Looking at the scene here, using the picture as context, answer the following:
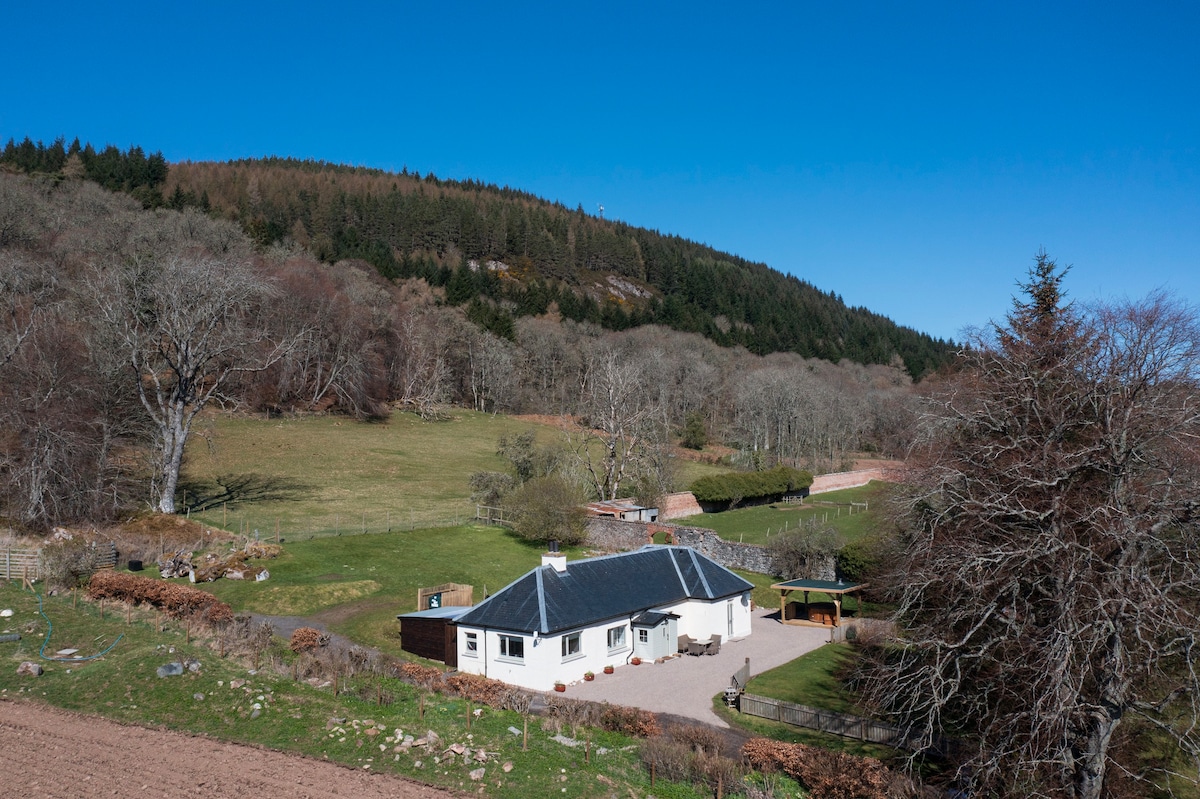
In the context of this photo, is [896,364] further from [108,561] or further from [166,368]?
[108,561]

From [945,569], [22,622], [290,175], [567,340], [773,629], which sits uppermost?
[290,175]

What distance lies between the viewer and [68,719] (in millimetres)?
16500

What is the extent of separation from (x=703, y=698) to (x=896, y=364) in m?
120

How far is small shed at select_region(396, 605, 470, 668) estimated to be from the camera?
25.2 metres

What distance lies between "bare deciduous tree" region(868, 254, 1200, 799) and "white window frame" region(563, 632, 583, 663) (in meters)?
11.4

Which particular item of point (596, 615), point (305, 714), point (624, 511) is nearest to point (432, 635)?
point (596, 615)

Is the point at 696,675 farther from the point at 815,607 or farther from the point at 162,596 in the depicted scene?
the point at 162,596

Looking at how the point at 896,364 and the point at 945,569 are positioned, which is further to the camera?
the point at 896,364

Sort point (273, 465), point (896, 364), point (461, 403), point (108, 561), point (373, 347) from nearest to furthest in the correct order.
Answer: point (108, 561) → point (273, 465) → point (373, 347) → point (461, 403) → point (896, 364)

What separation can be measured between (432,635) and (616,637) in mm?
6035

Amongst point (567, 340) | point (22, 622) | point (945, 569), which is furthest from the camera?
point (567, 340)

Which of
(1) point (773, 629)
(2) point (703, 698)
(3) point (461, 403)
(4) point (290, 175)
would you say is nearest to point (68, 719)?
(2) point (703, 698)

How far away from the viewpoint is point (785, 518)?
52.8 m

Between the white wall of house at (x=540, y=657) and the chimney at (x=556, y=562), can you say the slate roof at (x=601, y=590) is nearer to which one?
the chimney at (x=556, y=562)
